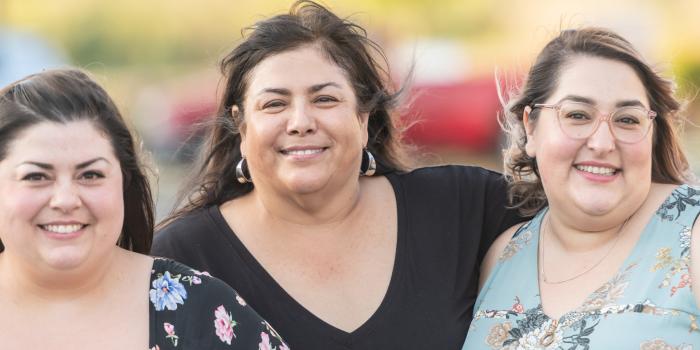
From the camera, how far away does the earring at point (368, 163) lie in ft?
13.2

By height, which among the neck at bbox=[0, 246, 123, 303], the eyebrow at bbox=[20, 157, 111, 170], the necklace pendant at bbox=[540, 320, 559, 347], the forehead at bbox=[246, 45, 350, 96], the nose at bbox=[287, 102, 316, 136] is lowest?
the necklace pendant at bbox=[540, 320, 559, 347]

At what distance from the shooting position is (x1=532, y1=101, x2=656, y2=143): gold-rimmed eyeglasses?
3.35m

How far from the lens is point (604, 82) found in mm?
3377

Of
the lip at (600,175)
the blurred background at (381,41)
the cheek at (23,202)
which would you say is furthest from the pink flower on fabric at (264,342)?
the blurred background at (381,41)

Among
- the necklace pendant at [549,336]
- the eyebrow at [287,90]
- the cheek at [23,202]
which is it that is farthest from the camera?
the eyebrow at [287,90]

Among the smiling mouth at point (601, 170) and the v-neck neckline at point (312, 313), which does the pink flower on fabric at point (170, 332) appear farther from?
the smiling mouth at point (601, 170)

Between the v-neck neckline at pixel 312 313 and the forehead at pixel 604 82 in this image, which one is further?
the v-neck neckline at pixel 312 313

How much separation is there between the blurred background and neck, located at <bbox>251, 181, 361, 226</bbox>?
5.96 m

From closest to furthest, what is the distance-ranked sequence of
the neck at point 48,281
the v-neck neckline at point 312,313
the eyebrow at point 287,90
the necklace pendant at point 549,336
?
the neck at point 48,281, the necklace pendant at point 549,336, the v-neck neckline at point 312,313, the eyebrow at point 287,90

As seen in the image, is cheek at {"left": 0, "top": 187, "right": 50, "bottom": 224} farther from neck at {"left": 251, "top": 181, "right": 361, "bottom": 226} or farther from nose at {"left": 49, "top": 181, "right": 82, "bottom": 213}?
neck at {"left": 251, "top": 181, "right": 361, "bottom": 226}

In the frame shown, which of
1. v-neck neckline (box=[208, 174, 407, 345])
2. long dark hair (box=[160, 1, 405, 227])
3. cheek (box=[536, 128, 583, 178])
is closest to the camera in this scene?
cheek (box=[536, 128, 583, 178])

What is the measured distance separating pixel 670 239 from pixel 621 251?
0.18m

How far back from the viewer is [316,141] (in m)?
3.66

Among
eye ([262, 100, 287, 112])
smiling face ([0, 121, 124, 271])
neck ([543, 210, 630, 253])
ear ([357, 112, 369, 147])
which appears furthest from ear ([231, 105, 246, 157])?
neck ([543, 210, 630, 253])
